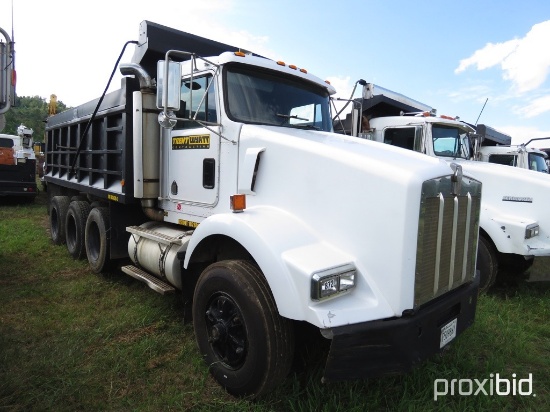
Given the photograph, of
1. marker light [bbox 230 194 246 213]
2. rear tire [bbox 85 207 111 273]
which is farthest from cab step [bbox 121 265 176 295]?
marker light [bbox 230 194 246 213]

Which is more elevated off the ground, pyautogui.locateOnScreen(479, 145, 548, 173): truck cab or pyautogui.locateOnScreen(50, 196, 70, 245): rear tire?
pyautogui.locateOnScreen(479, 145, 548, 173): truck cab

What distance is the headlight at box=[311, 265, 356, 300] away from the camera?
Result: 220 centimetres

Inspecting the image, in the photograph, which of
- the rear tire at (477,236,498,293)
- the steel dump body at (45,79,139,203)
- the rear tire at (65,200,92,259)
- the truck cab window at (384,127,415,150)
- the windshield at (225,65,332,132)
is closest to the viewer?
the windshield at (225,65,332,132)

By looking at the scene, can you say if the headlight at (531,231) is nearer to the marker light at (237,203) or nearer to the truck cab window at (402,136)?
the truck cab window at (402,136)

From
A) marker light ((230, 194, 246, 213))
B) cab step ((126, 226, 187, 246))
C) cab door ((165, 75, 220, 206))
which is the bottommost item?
cab step ((126, 226, 187, 246))

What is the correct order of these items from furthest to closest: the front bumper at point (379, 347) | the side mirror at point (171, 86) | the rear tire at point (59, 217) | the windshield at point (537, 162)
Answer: the windshield at point (537, 162)
the rear tire at point (59, 217)
the side mirror at point (171, 86)
the front bumper at point (379, 347)

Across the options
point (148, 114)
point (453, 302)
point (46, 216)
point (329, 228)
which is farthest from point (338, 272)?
point (46, 216)

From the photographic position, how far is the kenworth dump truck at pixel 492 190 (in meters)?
4.77

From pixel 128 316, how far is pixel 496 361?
346 centimetres

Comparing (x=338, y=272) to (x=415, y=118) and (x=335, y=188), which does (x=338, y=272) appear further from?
(x=415, y=118)

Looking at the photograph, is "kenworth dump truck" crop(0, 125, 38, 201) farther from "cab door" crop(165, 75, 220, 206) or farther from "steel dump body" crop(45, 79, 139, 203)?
→ "cab door" crop(165, 75, 220, 206)

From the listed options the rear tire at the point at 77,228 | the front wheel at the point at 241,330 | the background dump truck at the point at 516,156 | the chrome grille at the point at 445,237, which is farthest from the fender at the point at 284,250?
the background dump truck at the point at 516,156

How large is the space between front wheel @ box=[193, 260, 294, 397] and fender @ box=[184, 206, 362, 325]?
0.19 metres

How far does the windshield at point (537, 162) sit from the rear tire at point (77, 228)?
8907 millimetres
